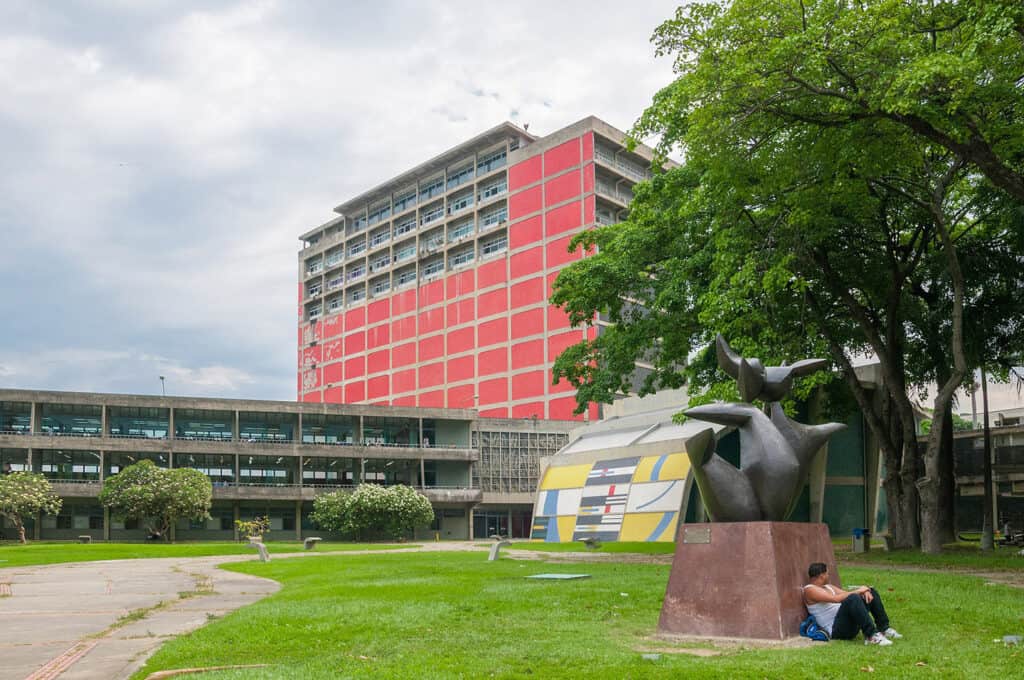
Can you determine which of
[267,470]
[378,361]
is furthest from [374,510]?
[378,361]

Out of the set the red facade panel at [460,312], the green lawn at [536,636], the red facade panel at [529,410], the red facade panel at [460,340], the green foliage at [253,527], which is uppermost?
the red facade panel at [460,312]

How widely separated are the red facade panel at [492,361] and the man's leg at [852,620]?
76915mm

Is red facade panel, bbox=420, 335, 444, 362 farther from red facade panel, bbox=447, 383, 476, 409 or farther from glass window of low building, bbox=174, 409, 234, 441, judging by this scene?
glass window of low building, bbox=174, 409, 234, 441

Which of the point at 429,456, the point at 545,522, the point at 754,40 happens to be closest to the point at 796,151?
the point at 754,40

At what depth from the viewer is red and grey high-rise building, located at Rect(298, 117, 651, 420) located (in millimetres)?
82688

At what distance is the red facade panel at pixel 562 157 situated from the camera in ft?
270

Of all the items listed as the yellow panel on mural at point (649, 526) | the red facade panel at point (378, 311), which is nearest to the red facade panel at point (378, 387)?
the red facade panel at point (378, 311)

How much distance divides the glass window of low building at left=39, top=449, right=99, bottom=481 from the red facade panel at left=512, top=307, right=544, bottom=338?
37032mm

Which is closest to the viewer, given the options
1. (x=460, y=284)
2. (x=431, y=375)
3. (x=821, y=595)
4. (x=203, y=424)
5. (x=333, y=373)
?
(x=821, y=595)

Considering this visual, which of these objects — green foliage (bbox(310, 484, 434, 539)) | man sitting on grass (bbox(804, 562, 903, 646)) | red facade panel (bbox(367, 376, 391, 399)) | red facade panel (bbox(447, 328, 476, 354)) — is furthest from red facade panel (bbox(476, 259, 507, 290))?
man sitting on grass (bbox(804, 562, 903, 646))

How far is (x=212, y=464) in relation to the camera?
70.5m

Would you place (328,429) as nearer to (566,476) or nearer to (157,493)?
(157,493)

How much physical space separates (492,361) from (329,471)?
68.1 ft

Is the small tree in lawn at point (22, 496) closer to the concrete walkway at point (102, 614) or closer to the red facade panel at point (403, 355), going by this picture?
the concrete walkway at point (102, 614)
